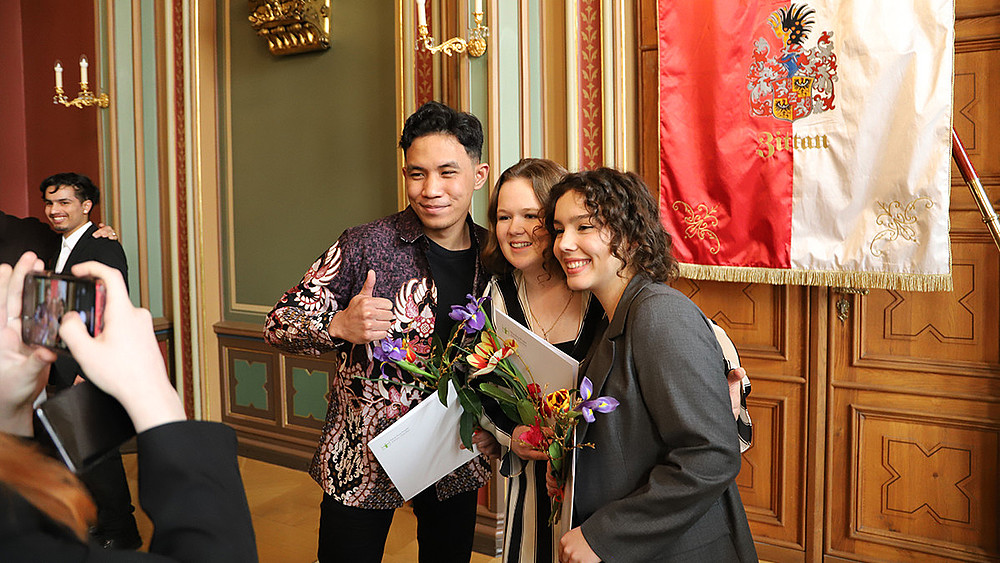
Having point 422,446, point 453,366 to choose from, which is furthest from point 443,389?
point 422,446

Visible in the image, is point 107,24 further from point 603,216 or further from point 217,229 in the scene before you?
point 603,216

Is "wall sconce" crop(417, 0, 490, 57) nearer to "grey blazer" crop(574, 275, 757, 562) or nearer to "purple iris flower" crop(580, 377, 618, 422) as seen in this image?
"grey blazer" crop(574, 275, 757, 562)

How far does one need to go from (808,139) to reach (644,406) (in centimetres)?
168

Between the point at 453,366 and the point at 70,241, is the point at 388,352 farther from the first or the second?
the point at 70,241

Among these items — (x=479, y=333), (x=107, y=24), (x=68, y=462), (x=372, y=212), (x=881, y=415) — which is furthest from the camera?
(x=107, y=24)

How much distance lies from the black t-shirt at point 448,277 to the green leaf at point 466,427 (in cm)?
27

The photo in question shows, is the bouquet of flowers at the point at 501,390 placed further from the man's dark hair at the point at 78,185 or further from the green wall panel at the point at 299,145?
the green wall panel at the point at 299,145

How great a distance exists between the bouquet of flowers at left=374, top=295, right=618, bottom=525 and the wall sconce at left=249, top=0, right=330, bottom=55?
2624mm

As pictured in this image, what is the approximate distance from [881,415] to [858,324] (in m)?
0.35

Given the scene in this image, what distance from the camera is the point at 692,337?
3.97 ft

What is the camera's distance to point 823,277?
8.30ft

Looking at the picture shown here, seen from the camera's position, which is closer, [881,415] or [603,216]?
[603,216]

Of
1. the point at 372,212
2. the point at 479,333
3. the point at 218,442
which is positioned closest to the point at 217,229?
the point at 372,212

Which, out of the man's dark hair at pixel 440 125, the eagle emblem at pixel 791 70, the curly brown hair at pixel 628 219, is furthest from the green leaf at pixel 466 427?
the eagle emblem at pixel 791 70
